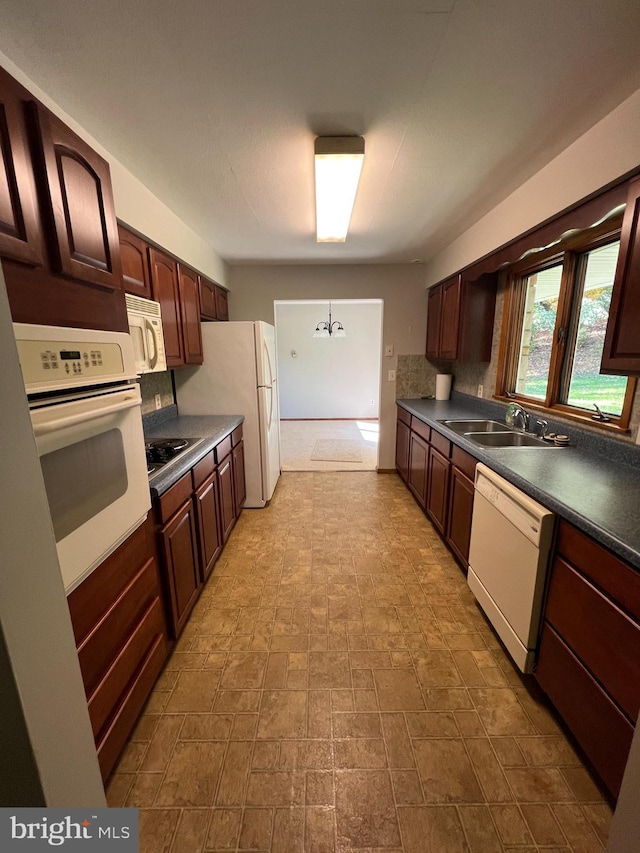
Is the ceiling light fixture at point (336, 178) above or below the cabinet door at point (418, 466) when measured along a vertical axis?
above

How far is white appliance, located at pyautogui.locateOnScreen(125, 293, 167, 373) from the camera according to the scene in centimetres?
170

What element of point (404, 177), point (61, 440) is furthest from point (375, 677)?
point (404, 177)

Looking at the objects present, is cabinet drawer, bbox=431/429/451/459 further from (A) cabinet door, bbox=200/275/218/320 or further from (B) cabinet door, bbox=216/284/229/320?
(B) cabinet door, bbox=216/284/229/320

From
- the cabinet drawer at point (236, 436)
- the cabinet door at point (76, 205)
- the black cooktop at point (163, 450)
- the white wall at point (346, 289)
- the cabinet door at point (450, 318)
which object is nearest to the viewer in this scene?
the cabinet door at point (76, 205)

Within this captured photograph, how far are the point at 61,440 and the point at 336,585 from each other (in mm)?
1810

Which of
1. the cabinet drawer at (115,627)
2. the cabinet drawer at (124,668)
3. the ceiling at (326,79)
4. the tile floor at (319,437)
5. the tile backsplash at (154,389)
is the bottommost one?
the tile floor at (319,437)

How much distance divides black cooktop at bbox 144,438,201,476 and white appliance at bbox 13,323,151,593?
1.39ft

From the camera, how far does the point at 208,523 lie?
214cm

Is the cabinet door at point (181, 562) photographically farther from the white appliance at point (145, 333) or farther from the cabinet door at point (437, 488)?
the cabinet door at point (437, 488)

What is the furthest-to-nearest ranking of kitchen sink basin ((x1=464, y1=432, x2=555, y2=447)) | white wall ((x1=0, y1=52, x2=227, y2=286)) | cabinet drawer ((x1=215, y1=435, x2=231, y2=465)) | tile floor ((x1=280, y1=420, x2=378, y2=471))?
1. tile floor ((x1=280, y1=420, x2=378, y2=471))
2. cabinet drawer ((x1=215, y1=435, x2=231, y2=465))
3. kitchen sink basin ((x1=464, y1=432, x2=555, y2=447))
4. white wall ((x1=0, y1=52, x2=227, y2=286))

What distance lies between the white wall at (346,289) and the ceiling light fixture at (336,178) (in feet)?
3.87

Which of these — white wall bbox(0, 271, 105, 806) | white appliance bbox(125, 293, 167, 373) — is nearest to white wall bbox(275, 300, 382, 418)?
white appliance bbox(125, 293, 167, 373)

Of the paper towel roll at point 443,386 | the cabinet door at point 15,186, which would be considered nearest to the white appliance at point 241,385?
the paper towel roll at point 443,386

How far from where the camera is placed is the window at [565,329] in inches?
72.1
